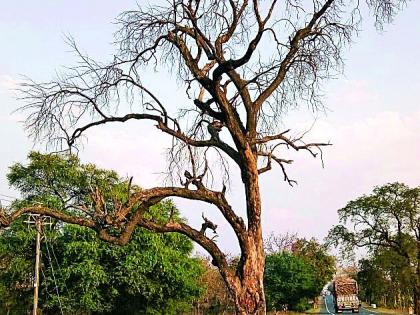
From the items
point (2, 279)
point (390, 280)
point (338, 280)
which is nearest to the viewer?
point (2, 279)

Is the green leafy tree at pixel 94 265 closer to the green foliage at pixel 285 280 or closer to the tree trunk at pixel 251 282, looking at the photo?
the green foliage at pixel 285 280

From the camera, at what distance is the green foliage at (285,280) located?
44938 millimetres

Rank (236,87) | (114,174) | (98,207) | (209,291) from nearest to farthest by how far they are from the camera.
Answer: (98,207), (236,87), (114,174), (209,291)

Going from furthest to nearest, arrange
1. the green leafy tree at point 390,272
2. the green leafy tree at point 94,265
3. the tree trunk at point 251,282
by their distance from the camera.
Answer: the green leafy tree at point 390,272, the green leafy tree at point 94,265, the tree trunk at point 251,282

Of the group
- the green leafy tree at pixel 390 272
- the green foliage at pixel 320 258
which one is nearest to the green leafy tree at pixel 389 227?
the green leafy tree at pixel 390 272

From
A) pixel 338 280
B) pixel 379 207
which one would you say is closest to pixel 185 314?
pixel 379 207

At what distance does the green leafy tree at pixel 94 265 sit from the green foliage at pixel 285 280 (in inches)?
362

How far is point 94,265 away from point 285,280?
1712 cm

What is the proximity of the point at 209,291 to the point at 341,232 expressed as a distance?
15.0m

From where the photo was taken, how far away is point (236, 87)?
373 inches

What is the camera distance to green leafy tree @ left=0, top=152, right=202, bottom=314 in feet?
111

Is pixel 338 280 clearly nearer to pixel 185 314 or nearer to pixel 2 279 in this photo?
pixel 185 314

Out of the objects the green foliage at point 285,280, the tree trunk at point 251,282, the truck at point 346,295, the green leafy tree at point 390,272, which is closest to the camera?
the tree trunk at point 251,282

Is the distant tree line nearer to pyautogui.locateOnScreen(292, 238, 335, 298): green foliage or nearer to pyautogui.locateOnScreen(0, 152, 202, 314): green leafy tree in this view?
pyautogui.locateOnScreen(0, 152, 202, 314): green leafy tree
